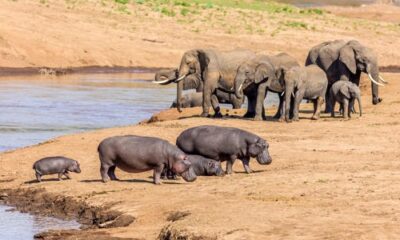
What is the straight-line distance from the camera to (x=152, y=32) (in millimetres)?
54156

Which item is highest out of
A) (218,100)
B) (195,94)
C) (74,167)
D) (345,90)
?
(345,90)

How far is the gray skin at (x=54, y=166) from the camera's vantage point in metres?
18.6

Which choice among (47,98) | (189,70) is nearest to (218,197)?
(189,70)

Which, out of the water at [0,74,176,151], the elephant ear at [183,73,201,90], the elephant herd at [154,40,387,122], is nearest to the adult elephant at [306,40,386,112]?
the elephant herd at [154,40,387,122]

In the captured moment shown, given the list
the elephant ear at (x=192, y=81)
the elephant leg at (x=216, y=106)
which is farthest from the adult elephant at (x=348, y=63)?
the elephant ear at (x=192, y=81)

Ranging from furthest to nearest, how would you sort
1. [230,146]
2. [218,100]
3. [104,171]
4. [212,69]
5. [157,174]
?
1. [218,100]
2. [212,69]
3. [230,146]
4. [104,171]
5. [157,174]

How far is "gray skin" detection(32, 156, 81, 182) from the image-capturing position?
61.1ft

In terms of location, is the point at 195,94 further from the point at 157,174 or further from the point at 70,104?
the point at 157,174

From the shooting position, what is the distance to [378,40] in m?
58.2

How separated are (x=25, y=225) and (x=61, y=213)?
86cm

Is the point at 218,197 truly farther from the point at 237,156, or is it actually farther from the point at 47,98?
the point at 47,98

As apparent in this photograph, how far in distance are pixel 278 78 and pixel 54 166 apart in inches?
338

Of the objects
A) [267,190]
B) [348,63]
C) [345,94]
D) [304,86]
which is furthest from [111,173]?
[348,63]

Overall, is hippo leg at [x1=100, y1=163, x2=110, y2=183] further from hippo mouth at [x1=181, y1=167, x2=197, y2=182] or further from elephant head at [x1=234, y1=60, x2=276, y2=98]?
elephant head at [x1=234, y1=60, x2=276, y2=98]
